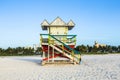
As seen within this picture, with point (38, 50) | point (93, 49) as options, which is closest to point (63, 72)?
point (38, 50)

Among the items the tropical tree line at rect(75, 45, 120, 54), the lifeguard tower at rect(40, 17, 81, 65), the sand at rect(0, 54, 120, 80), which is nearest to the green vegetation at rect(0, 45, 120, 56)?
the tropical tree line at rect(75, 45, 120, 54)

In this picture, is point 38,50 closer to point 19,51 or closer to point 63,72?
point 19,51

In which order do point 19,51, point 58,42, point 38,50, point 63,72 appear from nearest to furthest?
point 63,72 < point 58,42 < point 38,50 < point 19,51

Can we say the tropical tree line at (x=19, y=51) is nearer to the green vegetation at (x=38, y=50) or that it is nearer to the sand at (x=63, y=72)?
the green vegetation at (x=38, y=50)

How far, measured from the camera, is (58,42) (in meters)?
15.8

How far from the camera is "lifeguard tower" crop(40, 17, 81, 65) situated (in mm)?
15734

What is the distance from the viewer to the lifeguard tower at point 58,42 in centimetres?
1573

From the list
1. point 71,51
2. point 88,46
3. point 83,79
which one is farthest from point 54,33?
point 88,46

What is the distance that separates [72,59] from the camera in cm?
1595

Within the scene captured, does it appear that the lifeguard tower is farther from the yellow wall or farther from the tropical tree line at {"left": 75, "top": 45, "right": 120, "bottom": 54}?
the tropical tree line at {"left": 75, "top": 45, "right": 120, "bottom": 54}

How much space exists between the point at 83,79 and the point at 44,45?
25.8 feet

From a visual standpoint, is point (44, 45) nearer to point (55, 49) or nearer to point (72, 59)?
point (55, 49)

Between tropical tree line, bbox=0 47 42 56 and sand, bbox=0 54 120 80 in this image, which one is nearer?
sand, bbox=0 54 120 80

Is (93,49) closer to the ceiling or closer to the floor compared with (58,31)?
closer to the floor
